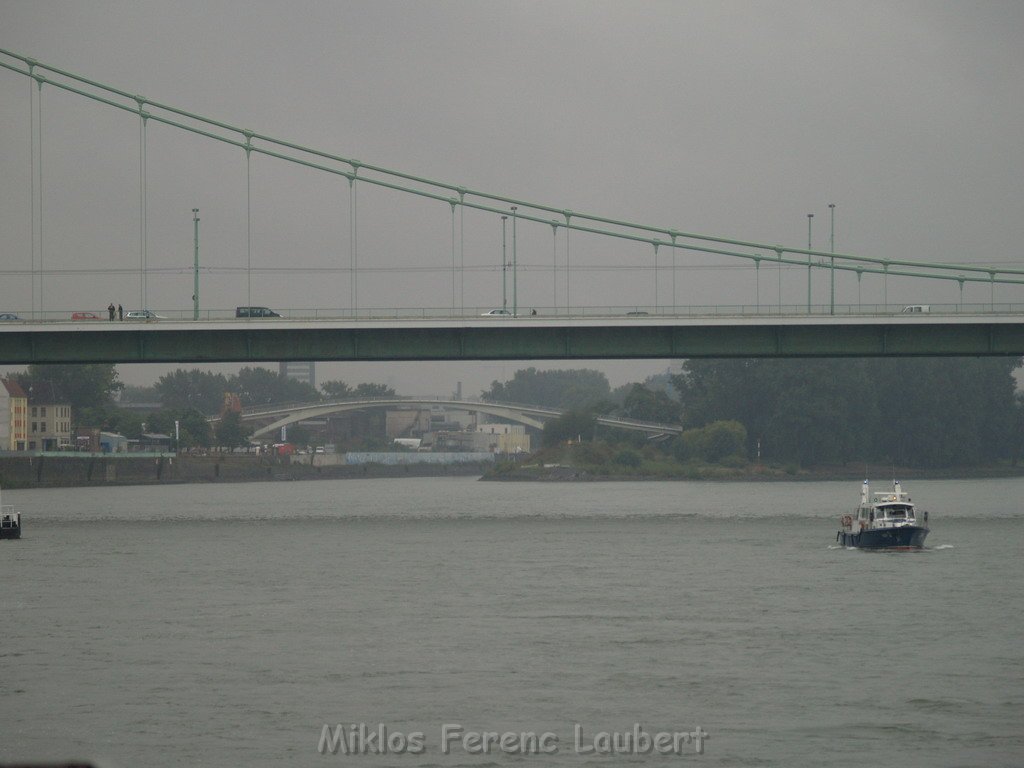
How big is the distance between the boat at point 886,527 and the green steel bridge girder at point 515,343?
57.8 feet

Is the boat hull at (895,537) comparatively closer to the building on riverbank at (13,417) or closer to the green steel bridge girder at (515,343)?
the green steel bridge girder at (515,343)

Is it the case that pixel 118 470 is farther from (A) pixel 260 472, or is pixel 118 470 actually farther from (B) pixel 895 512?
(B) pixel 895 512

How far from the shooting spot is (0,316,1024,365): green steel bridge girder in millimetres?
82625

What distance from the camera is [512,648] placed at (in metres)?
36.1

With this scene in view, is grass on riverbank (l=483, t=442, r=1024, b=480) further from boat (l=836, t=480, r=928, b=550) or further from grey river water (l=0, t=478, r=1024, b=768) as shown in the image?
boat (l=836, t=480, r=928, b=550)

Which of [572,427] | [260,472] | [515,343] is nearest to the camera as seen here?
[515,343]

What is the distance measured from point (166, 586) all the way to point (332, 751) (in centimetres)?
2648

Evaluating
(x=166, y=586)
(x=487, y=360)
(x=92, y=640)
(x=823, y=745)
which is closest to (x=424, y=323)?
(x=487, y=360)

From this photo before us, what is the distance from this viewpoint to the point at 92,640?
124 ft

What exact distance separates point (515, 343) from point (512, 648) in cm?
4811

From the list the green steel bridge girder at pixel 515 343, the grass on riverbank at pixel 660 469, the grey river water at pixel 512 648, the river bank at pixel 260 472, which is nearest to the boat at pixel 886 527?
the grey river water at pixel 512 648

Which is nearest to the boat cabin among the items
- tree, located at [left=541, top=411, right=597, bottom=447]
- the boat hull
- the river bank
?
the boat hull

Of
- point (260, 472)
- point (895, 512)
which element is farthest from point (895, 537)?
point (260, 472)

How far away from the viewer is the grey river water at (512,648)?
26.5 m
